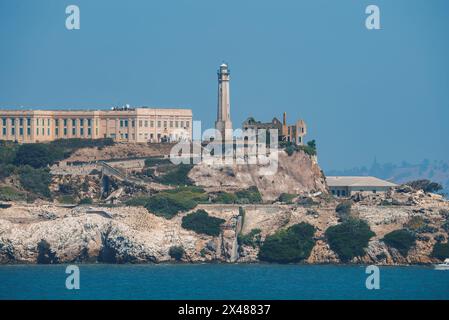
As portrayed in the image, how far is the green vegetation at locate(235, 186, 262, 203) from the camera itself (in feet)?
389

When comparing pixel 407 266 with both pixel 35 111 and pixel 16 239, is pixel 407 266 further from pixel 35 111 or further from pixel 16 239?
pixel 35 111

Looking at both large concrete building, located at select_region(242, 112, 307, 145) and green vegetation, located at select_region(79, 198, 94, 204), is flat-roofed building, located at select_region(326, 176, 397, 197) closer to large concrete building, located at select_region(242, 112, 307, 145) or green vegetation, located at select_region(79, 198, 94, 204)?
large concrete building, located at select_region(242, 112, 307, 145)

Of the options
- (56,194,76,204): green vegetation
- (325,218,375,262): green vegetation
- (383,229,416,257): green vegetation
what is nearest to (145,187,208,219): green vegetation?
(56,194,76,204): green vegetation

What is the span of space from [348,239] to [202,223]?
29.6 ft

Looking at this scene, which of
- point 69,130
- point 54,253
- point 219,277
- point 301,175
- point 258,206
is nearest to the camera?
point 219,277

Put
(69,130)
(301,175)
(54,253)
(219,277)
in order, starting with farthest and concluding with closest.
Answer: (69,130) < (301,175) < (54,253) < (219,277)

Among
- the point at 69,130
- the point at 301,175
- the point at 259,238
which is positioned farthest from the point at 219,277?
the point at 69,130

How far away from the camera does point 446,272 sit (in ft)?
341

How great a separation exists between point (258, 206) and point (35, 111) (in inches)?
1119

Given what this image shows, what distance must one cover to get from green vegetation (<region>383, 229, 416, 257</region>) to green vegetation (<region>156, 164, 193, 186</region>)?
66.5ft

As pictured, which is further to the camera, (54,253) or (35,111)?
(35,111)

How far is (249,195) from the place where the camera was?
4737 inches

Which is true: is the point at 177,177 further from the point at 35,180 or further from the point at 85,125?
the point at 85,125

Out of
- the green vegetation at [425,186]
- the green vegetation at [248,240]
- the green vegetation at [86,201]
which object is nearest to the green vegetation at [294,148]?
the green vegetation at [425,186]
